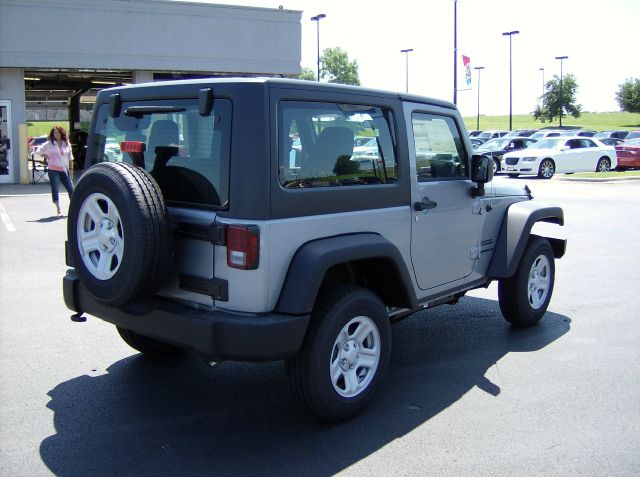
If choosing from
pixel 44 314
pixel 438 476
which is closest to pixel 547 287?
pixel 438 476

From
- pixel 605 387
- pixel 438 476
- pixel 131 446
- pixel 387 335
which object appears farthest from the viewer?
pixel 605 387

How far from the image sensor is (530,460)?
138 inches

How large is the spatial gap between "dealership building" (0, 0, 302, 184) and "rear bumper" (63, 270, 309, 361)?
17.6 metres

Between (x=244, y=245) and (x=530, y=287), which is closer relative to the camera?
(x=244, y=245)

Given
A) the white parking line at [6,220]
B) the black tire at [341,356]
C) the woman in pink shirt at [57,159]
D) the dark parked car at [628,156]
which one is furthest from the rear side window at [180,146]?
the dark parked car at [628,156]

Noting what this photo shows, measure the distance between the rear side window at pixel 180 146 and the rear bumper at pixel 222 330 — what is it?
0.62 meters

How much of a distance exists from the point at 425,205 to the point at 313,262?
4.21 ft

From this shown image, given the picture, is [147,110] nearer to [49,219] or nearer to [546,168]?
[49,219]

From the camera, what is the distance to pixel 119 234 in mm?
3611

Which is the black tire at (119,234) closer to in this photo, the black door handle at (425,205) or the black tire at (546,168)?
the black door handle at (425,205)

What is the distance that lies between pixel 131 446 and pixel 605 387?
3.15 metres

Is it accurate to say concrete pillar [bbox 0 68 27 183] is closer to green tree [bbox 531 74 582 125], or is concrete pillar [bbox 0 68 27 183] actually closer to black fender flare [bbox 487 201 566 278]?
black fender flare [bbox 487 201 566 278]

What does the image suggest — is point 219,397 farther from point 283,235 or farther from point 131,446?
point 283,235

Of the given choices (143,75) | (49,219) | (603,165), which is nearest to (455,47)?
(603,165)
